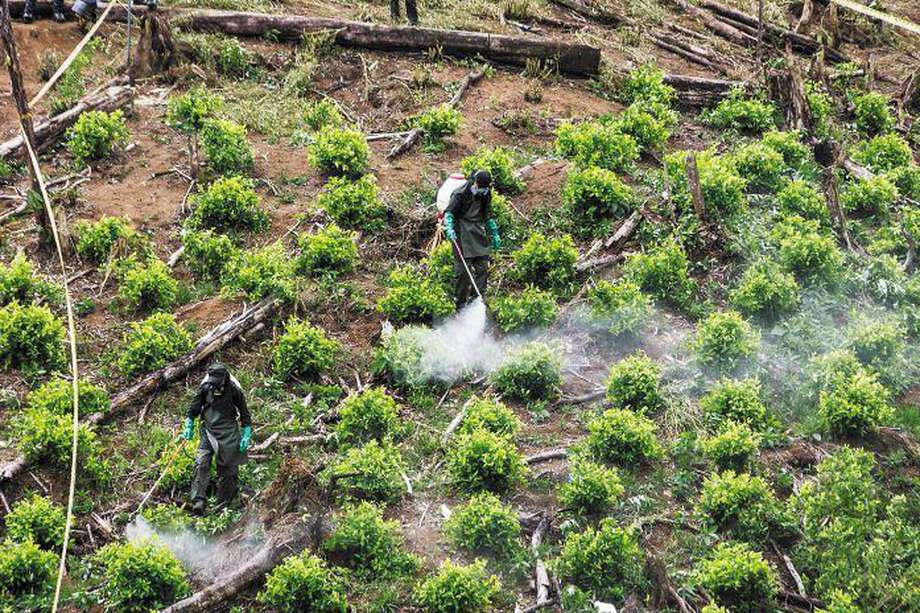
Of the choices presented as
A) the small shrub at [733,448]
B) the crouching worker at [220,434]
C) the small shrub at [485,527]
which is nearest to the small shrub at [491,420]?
the small shrub at [485,527]

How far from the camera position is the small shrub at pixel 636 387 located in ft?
39.8

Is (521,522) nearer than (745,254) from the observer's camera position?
Yes

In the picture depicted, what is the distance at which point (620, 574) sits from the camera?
10.2 meters

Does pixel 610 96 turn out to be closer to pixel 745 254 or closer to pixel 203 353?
pixel 745 254

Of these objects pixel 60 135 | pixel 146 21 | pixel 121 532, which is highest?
pixel 146 21

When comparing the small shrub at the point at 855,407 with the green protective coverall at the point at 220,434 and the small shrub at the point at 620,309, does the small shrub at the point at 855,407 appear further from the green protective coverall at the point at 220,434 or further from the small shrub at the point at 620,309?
the green protective coverall at the point at 220,434

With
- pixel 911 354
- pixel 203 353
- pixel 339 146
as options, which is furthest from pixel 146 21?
pixel 911 354

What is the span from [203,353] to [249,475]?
1970mm

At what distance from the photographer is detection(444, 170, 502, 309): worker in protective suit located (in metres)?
12.9

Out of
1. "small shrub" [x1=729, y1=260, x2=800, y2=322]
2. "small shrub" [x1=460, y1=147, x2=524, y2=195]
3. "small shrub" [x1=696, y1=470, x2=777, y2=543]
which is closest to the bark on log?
"small shrub" [x1=460, y1=147, x2=524, y2=195]

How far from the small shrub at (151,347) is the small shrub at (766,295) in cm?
636

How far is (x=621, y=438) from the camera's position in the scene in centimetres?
1138

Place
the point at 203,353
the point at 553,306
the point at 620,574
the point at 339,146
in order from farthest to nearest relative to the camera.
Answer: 1. the point at 339,146
2. the point at 553,306
3. the point at 203,353
4. the point at 620,574

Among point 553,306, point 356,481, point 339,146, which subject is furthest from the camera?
point 339,146
